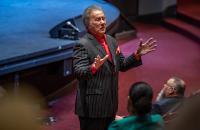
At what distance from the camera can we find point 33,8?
17.9ft

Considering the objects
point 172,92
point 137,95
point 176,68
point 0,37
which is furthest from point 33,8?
point 137,95

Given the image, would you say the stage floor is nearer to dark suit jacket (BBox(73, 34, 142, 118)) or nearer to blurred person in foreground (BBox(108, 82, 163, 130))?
dark suit jacket (BBox(73, 34, 142, 118))

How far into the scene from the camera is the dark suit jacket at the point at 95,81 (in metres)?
2.20

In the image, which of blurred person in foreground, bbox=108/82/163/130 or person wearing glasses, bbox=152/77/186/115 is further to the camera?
person wearing glasses, bbox=152/77/186/115

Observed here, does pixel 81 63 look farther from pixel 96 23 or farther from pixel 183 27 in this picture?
pixel 183 27

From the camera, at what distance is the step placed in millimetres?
6219

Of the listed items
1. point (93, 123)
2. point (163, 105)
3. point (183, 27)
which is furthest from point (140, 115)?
point (183, 27)

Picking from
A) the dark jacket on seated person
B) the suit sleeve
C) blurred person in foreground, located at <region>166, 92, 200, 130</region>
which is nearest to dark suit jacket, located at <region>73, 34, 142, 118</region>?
Result: the suit sleeve

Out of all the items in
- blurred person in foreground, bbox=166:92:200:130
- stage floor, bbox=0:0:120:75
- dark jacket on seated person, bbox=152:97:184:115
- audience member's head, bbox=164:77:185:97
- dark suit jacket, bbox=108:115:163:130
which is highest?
blurred person in foreground, bbox=166:92:200:130

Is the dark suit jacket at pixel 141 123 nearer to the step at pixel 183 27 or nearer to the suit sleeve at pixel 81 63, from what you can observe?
the suit sleeve at pixel 81 63

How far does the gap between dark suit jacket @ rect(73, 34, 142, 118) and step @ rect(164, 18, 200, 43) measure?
4033mm

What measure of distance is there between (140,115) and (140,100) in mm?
72

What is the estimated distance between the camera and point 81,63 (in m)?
2.17

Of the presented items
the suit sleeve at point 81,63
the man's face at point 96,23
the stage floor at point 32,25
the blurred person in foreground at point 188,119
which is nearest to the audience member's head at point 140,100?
the suit sleeve at point 81,63
